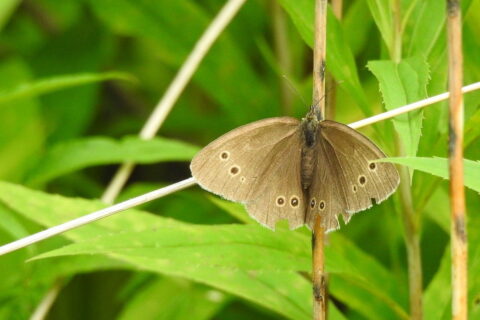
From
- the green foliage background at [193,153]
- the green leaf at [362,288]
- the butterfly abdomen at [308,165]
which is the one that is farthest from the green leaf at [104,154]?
the butterfly abdomen at [308,165]

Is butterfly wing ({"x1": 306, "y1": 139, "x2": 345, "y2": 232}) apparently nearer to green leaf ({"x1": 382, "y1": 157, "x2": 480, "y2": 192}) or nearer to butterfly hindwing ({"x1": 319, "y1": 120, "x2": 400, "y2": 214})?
butterfly hindwing ({"x1": 319, "y1": 120, "x2": 400, "y2": 214})

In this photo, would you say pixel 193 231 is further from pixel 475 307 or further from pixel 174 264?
pixel 475 307

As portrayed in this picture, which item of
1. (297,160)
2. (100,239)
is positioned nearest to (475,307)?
(297,160)

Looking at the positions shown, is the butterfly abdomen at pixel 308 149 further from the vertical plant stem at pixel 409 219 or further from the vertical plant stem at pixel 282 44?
the vertical plant stem at pixel 282 44

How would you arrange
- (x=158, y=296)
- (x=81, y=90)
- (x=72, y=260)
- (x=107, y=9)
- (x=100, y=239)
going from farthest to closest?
(x=81, y=90)
(x=107, y=9)
(x=158, y=296)
(x=72, y=260)
(x=100, y=239)

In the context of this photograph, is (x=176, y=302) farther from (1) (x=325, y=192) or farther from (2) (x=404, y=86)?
(2) (x=404, y=86)
